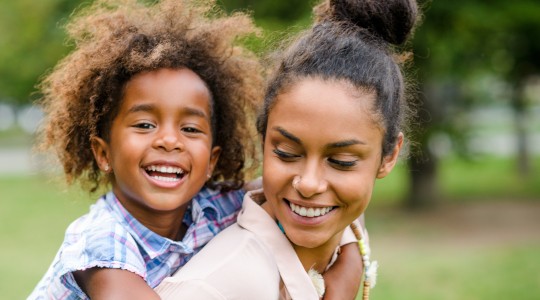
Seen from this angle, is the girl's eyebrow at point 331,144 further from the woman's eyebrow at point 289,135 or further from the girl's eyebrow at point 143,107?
the girl's eyebrow at point 143,107

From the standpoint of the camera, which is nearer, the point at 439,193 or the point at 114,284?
the point at 114,284

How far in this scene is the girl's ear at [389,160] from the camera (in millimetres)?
2591

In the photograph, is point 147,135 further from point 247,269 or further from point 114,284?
point 247,269

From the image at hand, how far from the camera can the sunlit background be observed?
27.5 ft

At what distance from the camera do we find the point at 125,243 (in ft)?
8.35

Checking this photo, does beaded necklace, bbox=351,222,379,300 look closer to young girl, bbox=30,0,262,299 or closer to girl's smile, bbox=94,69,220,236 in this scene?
young girl, bbox=30,0,262,299

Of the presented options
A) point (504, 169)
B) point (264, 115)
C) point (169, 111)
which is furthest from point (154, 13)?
point (504, 169)

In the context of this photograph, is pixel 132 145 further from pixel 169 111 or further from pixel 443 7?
pixel 443 7

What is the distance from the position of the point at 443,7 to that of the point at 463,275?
332 cm

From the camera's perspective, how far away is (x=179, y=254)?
9.12ft

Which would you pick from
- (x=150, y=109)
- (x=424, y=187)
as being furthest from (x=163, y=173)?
(x=424, y=187)

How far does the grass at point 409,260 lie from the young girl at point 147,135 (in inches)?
22.2

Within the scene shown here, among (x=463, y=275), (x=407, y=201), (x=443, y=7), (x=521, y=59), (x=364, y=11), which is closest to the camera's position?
(x=364, y=11)

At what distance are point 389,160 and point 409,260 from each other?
697cm
